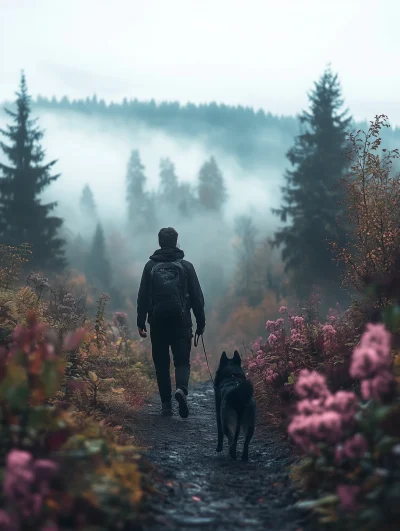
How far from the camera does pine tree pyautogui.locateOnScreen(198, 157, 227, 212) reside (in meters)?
83.6

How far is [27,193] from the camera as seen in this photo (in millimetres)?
31484

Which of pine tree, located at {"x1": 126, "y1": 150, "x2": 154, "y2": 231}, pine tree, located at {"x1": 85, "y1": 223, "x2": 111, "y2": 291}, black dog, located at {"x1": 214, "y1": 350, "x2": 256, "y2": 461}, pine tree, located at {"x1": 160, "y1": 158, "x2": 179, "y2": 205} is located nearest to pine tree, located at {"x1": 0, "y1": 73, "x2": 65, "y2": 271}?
black dog, located at {"x1": 214, "y1": 350, "x2": 256, "y2": 461}

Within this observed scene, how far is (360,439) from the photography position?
12.5ft

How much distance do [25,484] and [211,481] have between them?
109 inches

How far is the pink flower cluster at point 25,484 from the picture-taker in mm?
3201

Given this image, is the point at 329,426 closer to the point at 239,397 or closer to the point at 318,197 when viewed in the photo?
the point at 239,397

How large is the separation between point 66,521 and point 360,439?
1907 mm

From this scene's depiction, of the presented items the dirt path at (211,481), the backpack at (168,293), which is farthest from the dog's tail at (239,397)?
the backpack at (168,293)

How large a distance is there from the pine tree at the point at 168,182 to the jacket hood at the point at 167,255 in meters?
87.9

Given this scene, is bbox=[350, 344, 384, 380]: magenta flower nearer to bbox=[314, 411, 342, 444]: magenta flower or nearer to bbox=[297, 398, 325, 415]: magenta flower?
bbox=[314, 411, 342, 444]: magenta flower

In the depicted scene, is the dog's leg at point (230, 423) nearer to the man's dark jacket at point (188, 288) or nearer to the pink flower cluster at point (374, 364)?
the man's dark jacket at point (188, 288)

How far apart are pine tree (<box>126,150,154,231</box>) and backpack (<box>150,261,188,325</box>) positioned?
273 feet

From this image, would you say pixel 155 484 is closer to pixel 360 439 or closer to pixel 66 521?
pixel 66 521

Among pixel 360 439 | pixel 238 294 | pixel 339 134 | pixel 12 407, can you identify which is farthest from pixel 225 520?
pixel 238 294
